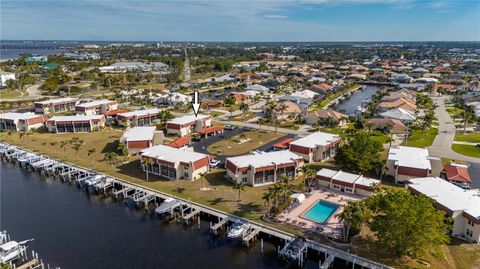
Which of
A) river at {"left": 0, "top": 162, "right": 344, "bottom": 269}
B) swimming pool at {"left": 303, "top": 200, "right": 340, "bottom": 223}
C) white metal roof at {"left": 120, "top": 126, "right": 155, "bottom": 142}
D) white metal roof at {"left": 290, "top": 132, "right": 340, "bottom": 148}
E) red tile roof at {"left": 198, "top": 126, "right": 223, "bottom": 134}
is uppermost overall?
white metal roof at {"left": 290, "top": 132, "right": 340, "bottom": 148}

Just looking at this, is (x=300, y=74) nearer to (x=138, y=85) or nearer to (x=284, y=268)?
(x=138, y=85)

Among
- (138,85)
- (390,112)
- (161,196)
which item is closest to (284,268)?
(161,196)

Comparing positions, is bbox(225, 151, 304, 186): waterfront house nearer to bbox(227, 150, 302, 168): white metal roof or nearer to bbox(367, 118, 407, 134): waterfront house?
bbox(227, 150, 302, 168): white metal roof

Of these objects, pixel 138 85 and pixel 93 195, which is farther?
pixel 138 85

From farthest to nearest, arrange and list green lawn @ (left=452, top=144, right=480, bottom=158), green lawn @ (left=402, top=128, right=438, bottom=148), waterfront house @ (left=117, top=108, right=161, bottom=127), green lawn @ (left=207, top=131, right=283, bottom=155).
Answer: waterfront house @ (left=117, top=108, right=161, bottom=127)
green lawn @ (left=402, top=128, right=438, bottom=148)
green lawn @ (left=207, top=131, right=283, bottom=155)
green lawn @ (left=452, top=144, right=480, bottom=158)

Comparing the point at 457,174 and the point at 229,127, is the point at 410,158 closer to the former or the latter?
the point at 457,174

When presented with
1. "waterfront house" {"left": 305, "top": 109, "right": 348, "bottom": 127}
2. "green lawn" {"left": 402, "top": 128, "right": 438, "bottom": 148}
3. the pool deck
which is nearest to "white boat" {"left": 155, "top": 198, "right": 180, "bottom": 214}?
the pool deck

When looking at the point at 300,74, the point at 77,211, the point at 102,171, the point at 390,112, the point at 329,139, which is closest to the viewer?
the point at 77,211
